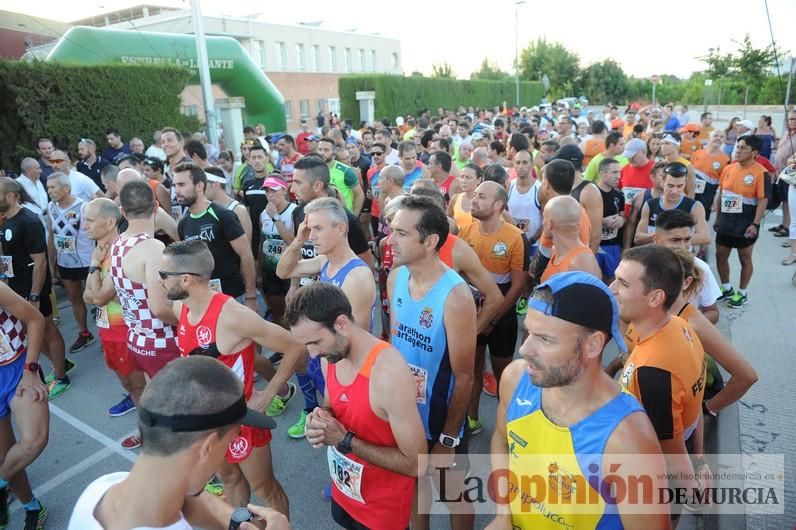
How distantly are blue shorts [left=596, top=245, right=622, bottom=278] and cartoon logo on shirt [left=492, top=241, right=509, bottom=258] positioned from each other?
1.89 metres

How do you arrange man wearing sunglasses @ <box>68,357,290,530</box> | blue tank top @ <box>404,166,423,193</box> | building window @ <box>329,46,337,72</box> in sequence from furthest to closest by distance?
building window @ <box>329,46,337,72</box>, blue tank top @ <box>404,166,423,193</box>, man wearing sunglasses @ <box>68,357,290,530</box>

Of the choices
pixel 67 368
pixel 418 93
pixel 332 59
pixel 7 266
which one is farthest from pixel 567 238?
pixel 332 59

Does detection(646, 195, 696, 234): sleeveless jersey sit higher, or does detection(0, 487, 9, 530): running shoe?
detection(646, 195, 696, 234): sleeveless jersey

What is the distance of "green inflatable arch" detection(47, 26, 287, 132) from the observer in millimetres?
14141

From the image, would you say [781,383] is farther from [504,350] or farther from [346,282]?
[346,282]

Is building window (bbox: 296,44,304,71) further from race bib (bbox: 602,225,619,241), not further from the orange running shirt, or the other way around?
the orange running shirt

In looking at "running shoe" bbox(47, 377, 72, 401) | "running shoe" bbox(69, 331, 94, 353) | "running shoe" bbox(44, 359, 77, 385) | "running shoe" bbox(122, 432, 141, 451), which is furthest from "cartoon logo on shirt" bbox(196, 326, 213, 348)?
"running shoe" bbox(69, 331, 94, 353)

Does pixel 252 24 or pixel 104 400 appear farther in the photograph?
pixel 252 24

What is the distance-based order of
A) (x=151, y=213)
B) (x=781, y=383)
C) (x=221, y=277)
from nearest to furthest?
(x=151, y=213)
(x=781, y=383)
(x=221, y=277)

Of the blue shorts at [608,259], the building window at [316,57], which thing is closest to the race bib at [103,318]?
the blue shorts at [608,259]

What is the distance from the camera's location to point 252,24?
1495 inches

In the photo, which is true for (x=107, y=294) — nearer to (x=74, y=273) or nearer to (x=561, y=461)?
(x=74, y=273)

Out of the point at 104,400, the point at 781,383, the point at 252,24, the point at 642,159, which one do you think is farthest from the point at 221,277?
the point at 252,24

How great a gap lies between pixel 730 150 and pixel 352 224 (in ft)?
33.2
